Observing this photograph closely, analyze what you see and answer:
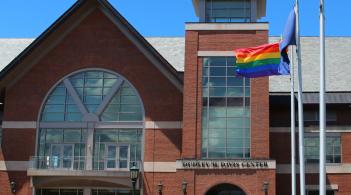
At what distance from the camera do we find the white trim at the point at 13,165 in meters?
36.3

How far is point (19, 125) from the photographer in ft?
121

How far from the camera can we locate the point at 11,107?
37.2m

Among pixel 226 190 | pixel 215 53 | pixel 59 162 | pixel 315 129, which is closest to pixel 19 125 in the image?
pixel 59 162

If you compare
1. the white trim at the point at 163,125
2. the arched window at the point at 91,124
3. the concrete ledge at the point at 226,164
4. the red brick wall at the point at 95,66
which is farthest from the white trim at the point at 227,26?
the concrete ledge at the point at 226,164

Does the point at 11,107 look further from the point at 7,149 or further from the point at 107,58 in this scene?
the point at 107,58

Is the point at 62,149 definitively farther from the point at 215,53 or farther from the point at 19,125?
the point at 215,53

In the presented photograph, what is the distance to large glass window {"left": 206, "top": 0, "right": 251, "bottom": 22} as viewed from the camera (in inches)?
1425

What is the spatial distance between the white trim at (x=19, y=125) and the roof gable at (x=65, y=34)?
2.21 m

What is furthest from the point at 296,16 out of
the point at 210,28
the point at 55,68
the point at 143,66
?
the point at 55,68

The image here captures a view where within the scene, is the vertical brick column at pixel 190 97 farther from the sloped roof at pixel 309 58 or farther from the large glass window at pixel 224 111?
the sloped roof at pixel 309 58

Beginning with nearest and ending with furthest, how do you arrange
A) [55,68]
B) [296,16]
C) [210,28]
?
[296,16] → [210,28] → [55,68]

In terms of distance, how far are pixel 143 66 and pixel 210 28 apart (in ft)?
15.3

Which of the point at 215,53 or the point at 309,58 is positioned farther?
the point at 309,58

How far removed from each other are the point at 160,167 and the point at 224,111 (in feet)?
15.7
